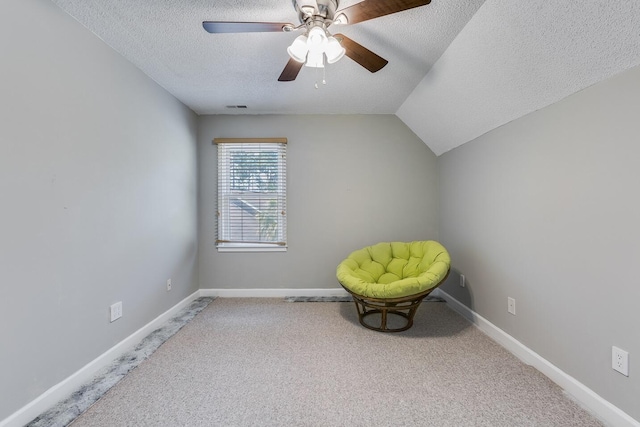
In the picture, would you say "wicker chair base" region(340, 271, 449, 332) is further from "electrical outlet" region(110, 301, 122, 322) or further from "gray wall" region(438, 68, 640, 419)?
"electrical outlet" region(110, 301, 122, 322)

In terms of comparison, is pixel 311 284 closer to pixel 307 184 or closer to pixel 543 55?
pixel 307 184

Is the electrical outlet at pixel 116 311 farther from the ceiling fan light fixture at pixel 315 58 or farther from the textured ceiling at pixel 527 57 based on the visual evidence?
the textured ceiling at pixel 527 57

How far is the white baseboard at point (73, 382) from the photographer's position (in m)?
1.45

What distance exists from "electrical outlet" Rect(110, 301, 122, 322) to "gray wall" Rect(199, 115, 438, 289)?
1471 millimetres

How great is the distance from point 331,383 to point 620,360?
1.49 m

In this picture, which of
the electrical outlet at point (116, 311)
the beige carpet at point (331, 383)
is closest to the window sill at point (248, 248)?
the beige carpet at point (331, 383)

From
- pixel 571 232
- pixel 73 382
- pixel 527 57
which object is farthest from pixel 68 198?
pixel 571 232

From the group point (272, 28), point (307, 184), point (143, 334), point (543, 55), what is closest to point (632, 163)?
point (543, 55)

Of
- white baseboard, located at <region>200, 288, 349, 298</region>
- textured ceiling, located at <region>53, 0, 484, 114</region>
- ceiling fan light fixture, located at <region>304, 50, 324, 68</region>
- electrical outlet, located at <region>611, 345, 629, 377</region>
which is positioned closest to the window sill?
white baseboard, located at <region>200, 288, 349, 298</region>

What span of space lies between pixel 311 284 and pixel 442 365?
1.88m

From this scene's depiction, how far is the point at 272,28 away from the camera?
4.97 ft

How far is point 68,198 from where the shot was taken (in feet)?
5.72

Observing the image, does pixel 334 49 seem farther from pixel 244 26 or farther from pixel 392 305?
pixel 392 305

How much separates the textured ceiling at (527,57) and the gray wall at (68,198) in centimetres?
246
